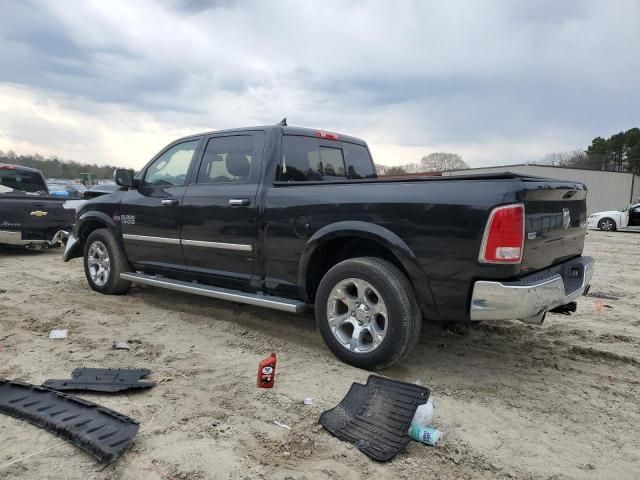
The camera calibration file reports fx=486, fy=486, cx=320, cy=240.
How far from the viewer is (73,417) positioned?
277cm

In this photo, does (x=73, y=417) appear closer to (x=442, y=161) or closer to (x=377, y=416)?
(x=377, y=416)

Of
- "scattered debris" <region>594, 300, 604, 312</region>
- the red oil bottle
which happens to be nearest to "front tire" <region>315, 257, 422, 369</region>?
the red oil bottle

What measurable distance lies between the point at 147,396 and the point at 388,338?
5.48 feet

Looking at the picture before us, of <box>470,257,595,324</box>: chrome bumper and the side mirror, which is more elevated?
the side mirror

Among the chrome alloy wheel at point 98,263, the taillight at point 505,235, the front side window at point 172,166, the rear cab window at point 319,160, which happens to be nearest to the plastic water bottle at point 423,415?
the taillight at point 505,235

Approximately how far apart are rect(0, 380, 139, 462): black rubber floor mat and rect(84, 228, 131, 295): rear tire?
2700mm

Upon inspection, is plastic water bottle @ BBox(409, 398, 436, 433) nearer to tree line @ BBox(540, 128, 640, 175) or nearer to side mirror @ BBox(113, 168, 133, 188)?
side mirror @ BBox(113, 168, 133, 188)

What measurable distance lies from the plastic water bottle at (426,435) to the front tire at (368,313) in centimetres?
74

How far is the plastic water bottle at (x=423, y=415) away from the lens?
2803 millimetres

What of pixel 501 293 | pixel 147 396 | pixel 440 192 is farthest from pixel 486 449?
pixel 147 396

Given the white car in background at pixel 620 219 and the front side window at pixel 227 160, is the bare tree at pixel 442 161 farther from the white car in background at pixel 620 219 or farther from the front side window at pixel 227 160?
the front side window at pixel 227 160

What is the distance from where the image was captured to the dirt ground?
2.47m

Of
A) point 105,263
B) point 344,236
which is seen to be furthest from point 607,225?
point 105,263

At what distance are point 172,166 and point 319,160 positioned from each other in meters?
1.69
